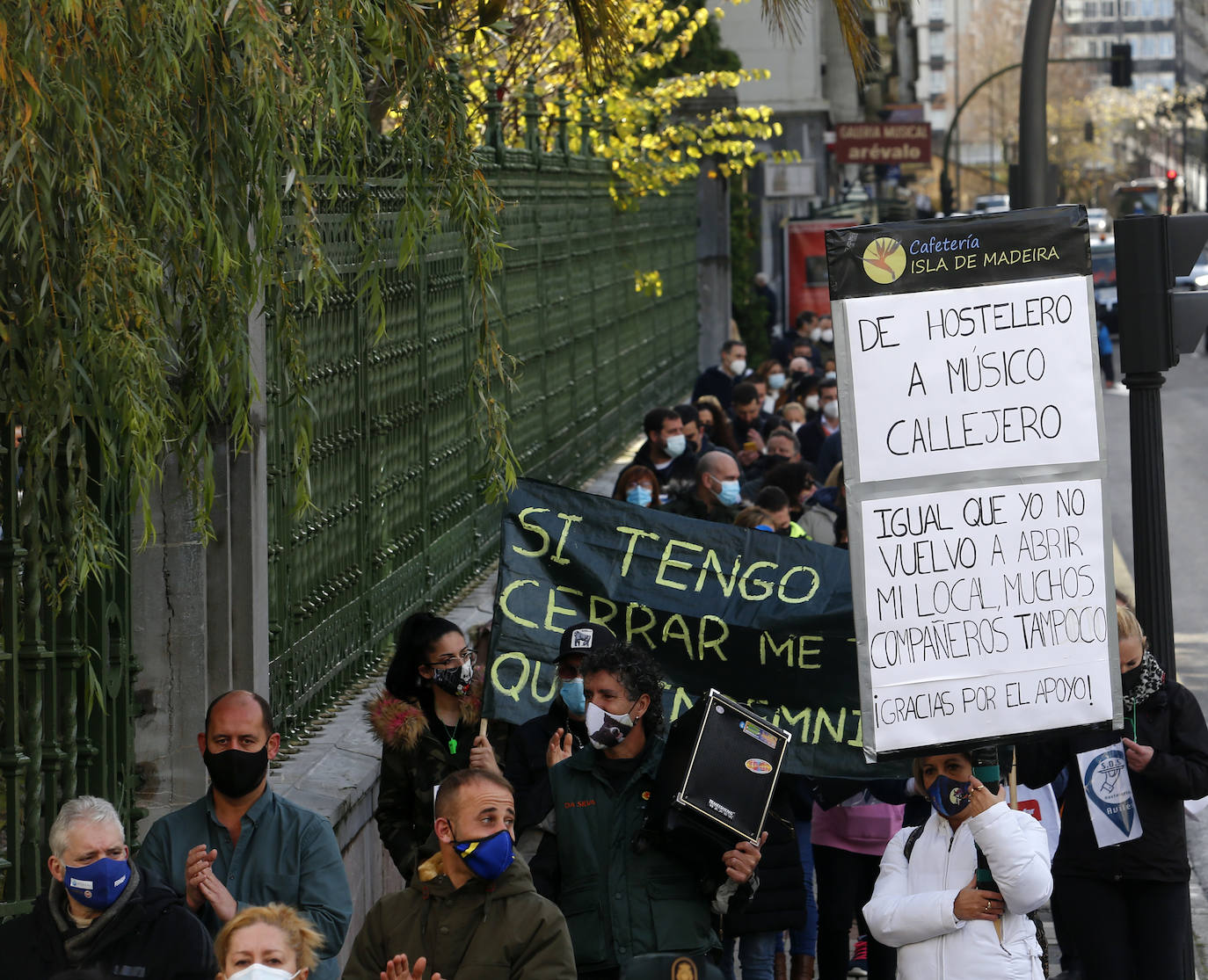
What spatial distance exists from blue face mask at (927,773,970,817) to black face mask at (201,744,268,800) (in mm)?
1862

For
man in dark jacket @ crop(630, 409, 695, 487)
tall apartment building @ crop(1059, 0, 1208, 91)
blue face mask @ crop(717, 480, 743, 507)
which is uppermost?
tall apartment building @ crop(1059, 0, 1208, 91)

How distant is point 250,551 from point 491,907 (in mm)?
2332

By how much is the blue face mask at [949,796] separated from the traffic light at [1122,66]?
31.7m

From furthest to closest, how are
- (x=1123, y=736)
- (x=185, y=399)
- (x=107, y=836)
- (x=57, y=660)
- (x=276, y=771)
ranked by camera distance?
(x=276, y=771), (x=1123, y=736), (x=57, y=660), (x=185, y=399), (x=107, y=836)

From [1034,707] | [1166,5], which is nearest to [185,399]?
[1034,707]

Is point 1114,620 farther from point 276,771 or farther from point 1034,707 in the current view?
point 276,771

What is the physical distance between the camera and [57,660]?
536 centimetres

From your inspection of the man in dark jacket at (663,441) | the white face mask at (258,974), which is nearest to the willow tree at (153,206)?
the white face mask at (258,974)

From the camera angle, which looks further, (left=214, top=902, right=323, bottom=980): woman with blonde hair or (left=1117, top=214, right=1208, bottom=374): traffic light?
(left=1117, top=214, right=1208, bottom=374): traffic light

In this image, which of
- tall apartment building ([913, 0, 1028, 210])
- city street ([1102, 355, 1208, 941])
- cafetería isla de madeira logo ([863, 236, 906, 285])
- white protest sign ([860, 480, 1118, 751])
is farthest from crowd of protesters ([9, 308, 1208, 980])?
tall apartment building ([913, 0, 1028, 210])

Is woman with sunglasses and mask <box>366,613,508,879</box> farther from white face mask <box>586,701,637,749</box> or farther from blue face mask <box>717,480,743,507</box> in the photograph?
blue face mask <box>717,480,743,507</box>

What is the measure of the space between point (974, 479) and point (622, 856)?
5.04ft

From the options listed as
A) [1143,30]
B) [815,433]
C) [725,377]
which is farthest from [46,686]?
[1143,30]

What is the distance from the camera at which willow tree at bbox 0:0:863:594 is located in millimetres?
4125
